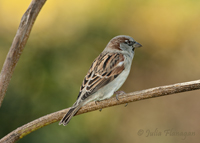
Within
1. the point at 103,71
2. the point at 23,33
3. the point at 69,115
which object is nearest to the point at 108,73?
the point at 103,71

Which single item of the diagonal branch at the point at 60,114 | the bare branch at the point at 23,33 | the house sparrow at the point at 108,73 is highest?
the bare branch at the point at 23,33

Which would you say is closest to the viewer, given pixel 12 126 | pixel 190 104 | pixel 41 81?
pixel 12 126

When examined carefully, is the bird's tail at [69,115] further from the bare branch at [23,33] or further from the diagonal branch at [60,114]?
the bare branch at [23,33]

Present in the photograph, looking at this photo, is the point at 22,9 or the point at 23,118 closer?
the point at 23,118

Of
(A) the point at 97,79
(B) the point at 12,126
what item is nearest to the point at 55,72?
(B) the point at 12,126

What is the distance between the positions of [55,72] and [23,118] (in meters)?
0.87

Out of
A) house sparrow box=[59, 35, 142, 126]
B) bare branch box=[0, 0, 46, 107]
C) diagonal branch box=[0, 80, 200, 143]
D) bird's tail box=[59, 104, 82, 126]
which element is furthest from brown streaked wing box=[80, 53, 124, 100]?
bare branch box=[0, 0, 46, 107]

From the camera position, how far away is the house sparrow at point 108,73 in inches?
138

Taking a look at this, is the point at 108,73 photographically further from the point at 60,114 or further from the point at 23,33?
the point at 23,33

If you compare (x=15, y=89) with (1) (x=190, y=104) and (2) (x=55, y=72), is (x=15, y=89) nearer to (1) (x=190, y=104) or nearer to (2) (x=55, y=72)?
(2) (x=55, y=72)

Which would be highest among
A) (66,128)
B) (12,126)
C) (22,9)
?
(22,9)

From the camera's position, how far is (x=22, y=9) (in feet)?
18.5

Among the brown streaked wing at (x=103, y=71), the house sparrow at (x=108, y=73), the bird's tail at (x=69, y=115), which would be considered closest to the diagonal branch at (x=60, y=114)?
the bird's tail at (x=69, y=115)

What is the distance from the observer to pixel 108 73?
3.74 meters
